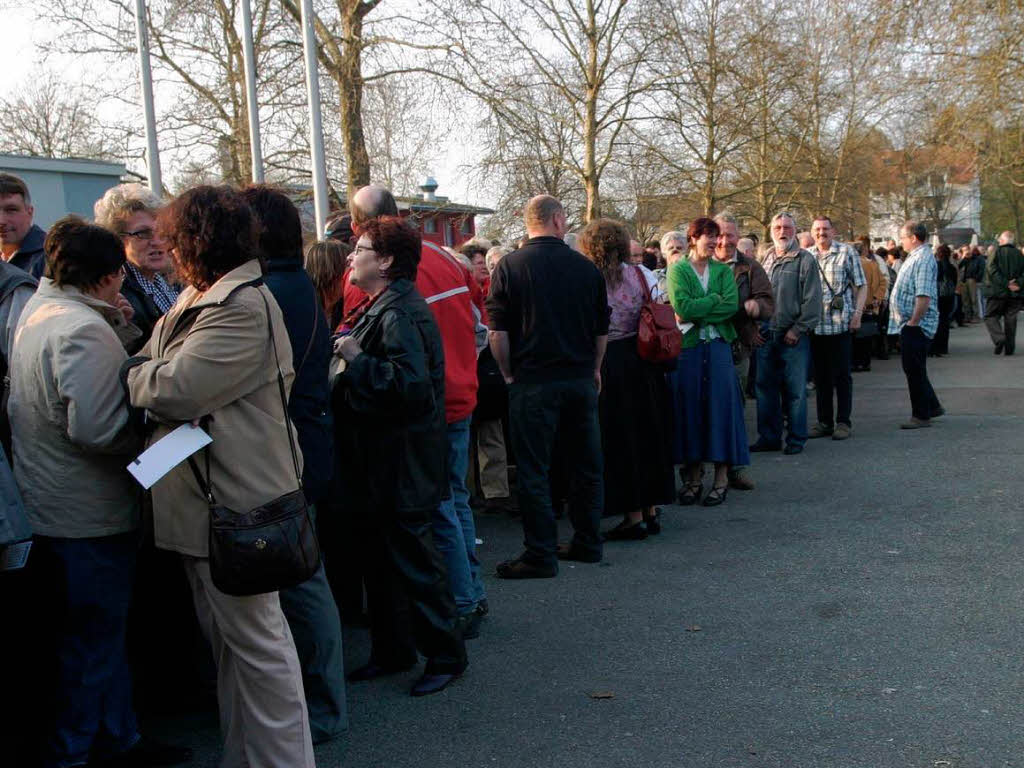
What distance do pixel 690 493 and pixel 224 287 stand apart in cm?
524

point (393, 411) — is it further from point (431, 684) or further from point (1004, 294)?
point (1004, 294)

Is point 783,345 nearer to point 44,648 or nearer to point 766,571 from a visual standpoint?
point 766,571

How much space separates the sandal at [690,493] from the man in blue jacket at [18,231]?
4756 mm

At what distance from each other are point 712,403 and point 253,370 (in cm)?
509

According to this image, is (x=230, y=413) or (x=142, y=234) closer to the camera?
(x=230, y=413)

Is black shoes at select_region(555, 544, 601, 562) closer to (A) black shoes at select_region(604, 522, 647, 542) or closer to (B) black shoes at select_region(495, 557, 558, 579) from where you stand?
(B) black shoes at select_region(495, 557, 558, 579)

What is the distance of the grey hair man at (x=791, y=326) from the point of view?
9609mm

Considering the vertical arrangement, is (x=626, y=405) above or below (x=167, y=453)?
below

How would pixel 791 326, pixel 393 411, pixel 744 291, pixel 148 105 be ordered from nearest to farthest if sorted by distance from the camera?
1. pixel 393 411
2. pixel 744 291
3. pixel 791 326
4. pixel 148 105

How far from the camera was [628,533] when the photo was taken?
686 centimetres

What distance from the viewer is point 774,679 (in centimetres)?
435

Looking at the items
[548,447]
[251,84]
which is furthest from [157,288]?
[251,84]

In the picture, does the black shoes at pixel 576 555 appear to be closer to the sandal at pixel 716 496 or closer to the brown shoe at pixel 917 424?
the sandal at pixel 716 496

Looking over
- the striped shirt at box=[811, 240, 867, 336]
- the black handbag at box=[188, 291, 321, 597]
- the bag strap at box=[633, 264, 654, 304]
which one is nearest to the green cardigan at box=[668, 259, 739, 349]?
the bag strap at box=[633, 264, 654, 304]
